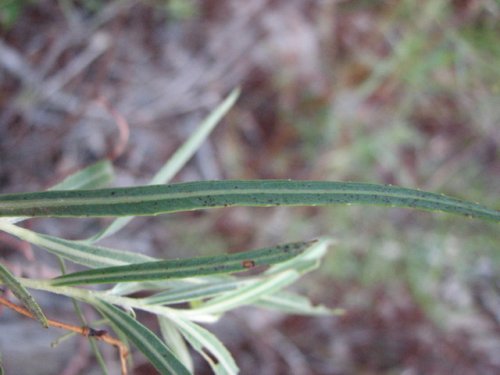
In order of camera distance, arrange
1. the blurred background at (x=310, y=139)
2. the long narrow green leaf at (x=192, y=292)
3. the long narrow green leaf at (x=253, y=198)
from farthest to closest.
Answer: the blurred background at (x=310, y=139)
the long narrow green leaf at (x=192, y=292)
the long narrow green leaf at (x=253, y=198)

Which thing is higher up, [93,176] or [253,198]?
[93,176]

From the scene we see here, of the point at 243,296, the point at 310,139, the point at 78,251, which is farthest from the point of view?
the point at 310,139

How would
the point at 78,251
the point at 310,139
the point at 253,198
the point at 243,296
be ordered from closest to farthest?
the point at 253,198
the point at 78,251
the point at 243,296
the point at 310,139

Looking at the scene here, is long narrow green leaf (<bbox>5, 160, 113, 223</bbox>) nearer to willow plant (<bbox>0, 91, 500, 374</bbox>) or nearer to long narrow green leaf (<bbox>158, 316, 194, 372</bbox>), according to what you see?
willow plant (<bbox>0, 91, 500, 374</bbox>)

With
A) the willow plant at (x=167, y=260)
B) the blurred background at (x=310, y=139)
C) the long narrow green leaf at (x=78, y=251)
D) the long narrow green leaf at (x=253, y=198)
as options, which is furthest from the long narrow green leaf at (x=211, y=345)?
the blurred background at (x=310, y=139)

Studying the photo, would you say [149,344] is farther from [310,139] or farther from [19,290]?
[310,139]

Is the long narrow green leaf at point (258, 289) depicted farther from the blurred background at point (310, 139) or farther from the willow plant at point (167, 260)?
the blurred background at point (310, 139)

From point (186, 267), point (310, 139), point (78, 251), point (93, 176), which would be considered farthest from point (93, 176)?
point (310, 139)
